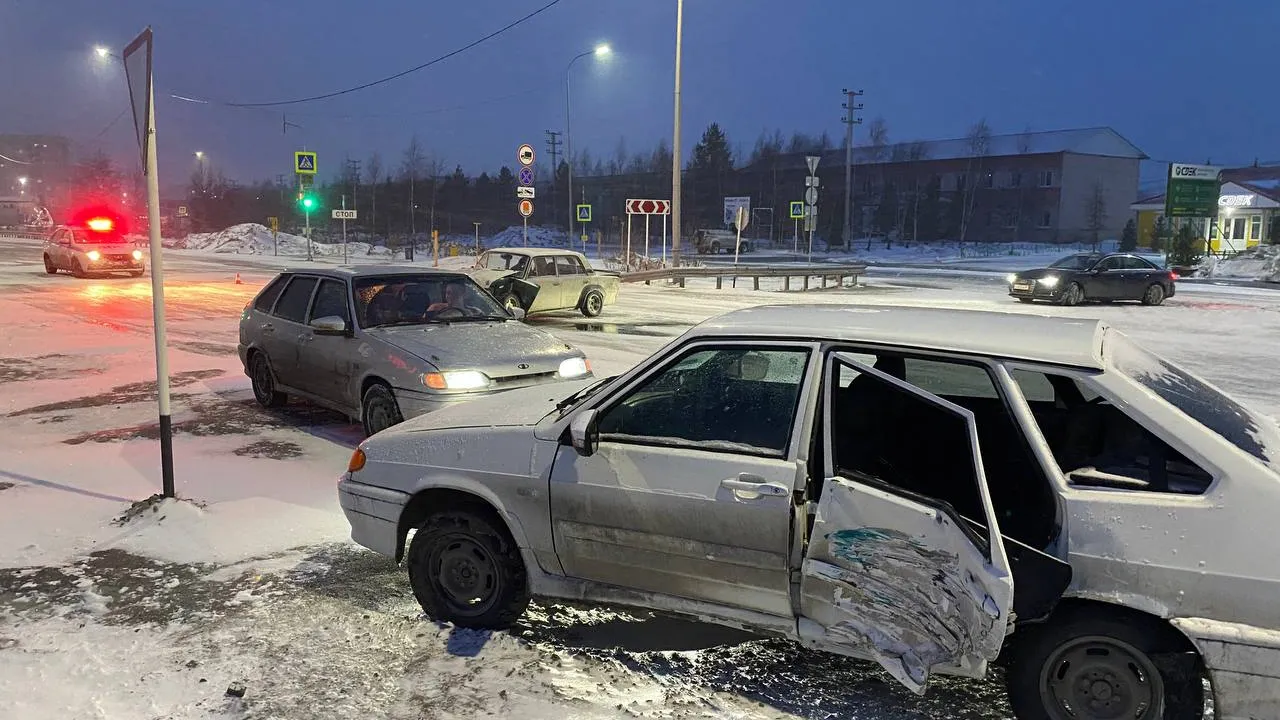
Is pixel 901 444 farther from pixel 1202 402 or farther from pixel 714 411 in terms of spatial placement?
pixel 1202 402

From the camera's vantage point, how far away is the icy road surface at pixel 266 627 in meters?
3.53

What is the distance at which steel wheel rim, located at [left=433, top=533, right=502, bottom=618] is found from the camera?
4066mm

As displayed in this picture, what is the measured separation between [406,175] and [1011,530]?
9878cm

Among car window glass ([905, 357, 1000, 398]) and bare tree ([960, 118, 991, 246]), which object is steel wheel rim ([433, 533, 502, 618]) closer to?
car window glass ([905, 357, 1000, 398])

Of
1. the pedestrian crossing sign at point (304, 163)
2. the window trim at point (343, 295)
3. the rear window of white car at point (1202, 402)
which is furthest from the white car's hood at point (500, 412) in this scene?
the pedestrian crossing sign at point (304, 163)

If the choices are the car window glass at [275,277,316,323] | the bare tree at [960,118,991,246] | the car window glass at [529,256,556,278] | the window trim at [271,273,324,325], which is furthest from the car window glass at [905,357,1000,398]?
the bare tree at [960,118,991,246]

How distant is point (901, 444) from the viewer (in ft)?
12.4

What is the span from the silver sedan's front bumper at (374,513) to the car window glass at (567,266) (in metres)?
14.0

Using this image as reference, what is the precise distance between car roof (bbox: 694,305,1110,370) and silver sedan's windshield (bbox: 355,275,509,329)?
4666 millimetres

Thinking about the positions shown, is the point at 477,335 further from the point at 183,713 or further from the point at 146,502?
the point at 183,713

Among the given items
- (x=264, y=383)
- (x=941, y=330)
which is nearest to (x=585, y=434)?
(x=941, y=330)

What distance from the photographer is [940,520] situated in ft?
10.1

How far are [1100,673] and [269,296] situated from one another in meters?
8.47

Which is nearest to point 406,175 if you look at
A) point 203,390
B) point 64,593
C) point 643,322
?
point 643,322
